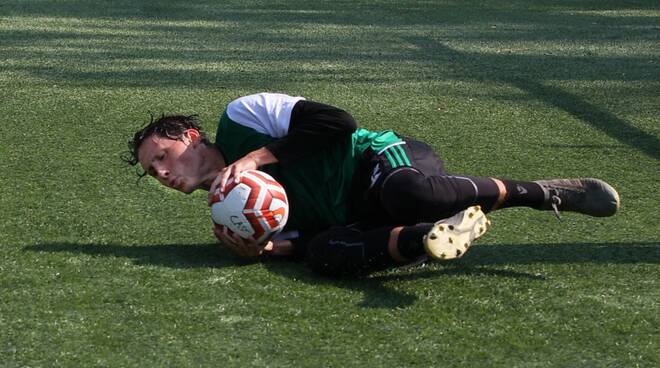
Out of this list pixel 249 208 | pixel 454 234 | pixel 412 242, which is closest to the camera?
pixel 454 234

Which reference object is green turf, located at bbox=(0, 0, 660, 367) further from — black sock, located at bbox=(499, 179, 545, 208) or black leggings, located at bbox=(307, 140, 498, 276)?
black sock, located at bbox=(499, 179, 545, 208)

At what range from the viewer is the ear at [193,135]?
4152 mm

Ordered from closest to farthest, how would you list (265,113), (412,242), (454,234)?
(454,234) < (412,242) < (265,113)

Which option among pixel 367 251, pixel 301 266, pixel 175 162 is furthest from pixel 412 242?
pixel 175 162

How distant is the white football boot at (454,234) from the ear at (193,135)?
3.23 feet

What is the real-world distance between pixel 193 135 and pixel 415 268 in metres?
0.93

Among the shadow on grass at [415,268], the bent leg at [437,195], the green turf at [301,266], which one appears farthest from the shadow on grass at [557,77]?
the bent leg at [437,195]

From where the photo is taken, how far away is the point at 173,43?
352 inches

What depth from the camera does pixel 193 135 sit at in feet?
13.7

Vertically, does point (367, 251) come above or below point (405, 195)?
below

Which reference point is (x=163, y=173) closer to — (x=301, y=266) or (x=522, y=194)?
(x=301, y=266)

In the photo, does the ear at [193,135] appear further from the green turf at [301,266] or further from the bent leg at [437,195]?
the bent leg at [437,195]

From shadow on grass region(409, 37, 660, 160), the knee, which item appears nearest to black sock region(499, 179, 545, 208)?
the knee

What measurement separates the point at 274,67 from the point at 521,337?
4900 mm
